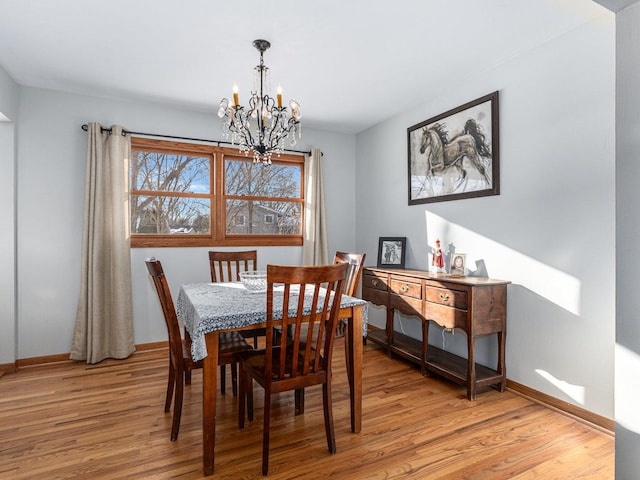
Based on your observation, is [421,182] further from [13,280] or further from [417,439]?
[13,280]

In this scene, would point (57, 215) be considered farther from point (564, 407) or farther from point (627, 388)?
point (564, 407)

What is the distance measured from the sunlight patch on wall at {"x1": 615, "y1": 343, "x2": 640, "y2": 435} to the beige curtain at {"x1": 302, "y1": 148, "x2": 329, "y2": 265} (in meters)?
3.35

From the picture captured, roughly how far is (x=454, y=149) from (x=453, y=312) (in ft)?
4.85

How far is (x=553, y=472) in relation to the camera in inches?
72.3

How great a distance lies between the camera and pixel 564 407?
8.03 ft

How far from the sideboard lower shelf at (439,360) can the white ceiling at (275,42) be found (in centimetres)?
239

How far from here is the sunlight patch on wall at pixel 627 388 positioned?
3.64ft

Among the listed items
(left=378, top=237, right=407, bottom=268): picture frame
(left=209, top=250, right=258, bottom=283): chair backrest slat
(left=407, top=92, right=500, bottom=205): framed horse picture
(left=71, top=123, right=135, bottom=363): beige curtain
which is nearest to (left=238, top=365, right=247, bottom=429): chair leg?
(left=209, top=250, right=258, bottom=283): chair backrest slat

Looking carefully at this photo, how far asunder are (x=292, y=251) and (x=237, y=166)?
3.87 ft

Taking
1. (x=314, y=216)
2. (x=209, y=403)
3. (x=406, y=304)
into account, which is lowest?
(x=209, y=403)

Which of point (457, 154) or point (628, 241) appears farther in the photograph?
point (457, 154)

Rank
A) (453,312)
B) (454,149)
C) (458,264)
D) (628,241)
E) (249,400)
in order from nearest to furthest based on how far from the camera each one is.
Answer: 1. (628,241)
2. (249,400)
3. (453,312)
4. (458,264)
5. (454,149)

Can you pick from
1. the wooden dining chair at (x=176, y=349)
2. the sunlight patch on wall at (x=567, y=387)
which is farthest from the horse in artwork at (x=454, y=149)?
the wooden dining chair at (x=176, y=349)

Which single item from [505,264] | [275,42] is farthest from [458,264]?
[275,42]
